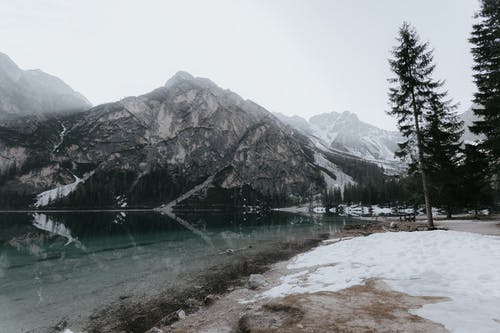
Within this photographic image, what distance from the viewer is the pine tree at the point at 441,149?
29.4 metres

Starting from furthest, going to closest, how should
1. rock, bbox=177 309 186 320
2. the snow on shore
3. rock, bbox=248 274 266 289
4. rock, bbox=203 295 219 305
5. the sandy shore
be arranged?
rock, bbox=248 274 266 289
rock, bbox=203 295 219 305
rock, bbox=177 309 186 320
the snow on shore
the sandy shore

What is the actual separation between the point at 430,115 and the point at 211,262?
26.9 metres

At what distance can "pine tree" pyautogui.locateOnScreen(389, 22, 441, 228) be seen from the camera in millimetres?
28938

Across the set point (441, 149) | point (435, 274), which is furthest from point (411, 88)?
point (435, 274)

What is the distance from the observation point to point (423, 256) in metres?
15.3

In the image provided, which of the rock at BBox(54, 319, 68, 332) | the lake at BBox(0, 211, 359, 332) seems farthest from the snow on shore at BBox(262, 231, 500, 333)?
the rock at BBox(54, 319, 68, 332)

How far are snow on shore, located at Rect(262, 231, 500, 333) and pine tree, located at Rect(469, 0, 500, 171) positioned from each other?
14898mm

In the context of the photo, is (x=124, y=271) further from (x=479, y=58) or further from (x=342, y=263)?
(x=479, y=58)

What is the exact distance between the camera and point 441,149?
38469 millimetres

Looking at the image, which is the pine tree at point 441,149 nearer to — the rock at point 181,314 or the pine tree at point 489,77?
the pine tree at point 489,77

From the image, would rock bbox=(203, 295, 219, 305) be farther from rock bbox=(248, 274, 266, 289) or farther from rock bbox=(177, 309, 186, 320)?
rock bbox=(248, 274, 266, 289)

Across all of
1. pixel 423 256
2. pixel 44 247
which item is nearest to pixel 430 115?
pixel 423 256

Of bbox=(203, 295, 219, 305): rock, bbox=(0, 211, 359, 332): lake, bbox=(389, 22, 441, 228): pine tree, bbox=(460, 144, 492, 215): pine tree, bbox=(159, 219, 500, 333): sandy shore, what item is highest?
bbox=(389, 22, 441, 228): pine tree

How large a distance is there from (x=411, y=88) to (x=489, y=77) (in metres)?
6.74
